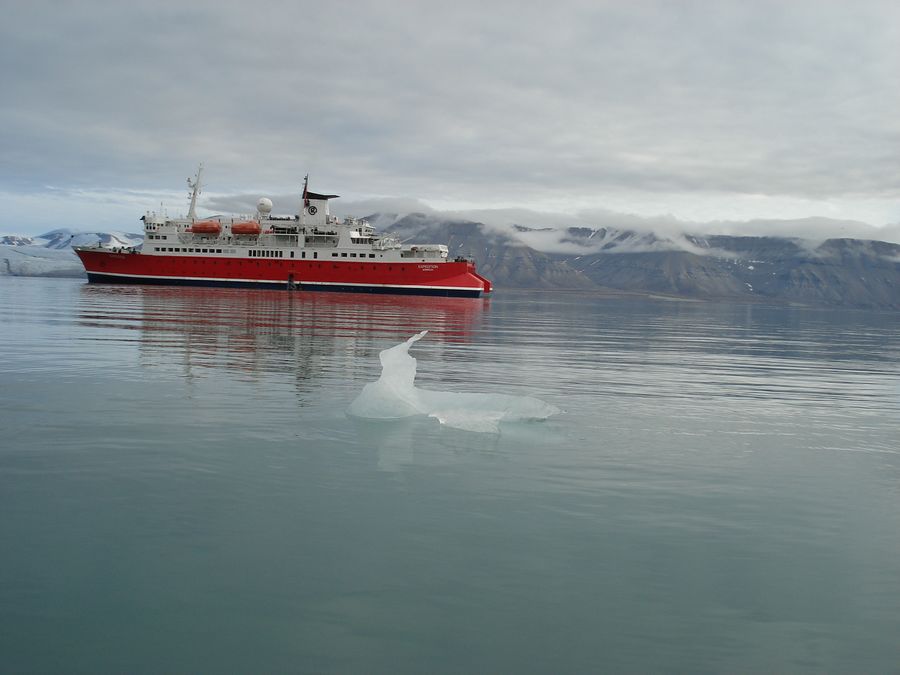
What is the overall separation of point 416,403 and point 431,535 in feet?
19.0

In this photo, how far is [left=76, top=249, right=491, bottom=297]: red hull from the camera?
85.4 metres

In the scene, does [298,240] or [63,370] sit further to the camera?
[298,240]

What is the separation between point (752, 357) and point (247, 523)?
24752 mm

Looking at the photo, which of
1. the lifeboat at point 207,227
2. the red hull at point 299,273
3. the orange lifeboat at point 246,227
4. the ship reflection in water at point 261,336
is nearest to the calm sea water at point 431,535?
the ship reflection in water at point 261,336

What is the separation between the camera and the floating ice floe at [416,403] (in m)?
12.3

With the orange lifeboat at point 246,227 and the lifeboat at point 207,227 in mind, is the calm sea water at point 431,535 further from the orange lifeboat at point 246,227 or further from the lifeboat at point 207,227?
the lifeboat at point 207,227

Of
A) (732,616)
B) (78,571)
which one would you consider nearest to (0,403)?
(78,571)

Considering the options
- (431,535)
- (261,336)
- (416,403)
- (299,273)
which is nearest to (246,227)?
(299,273)

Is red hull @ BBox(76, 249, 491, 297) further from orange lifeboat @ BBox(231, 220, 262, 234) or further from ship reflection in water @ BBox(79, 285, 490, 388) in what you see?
ship reflection in water @ BBox(79, 285, 490, 388)

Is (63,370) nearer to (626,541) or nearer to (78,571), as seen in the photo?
(78,571)

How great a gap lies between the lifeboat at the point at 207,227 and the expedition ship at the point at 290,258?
115 millimetres

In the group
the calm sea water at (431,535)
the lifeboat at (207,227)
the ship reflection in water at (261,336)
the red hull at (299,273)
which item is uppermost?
the lifeboat at (207,227)

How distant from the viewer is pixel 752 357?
28094 mm

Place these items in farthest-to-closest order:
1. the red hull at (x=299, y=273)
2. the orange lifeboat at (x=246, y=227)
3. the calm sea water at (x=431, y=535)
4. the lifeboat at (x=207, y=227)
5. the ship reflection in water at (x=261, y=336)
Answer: the lifeboat at (x=207, y=227), the orange lifeboat at (x=246, y=227), the red hull at (x=299, y=273), the ship reflection in water at (x=261, y=336), the calm sea water at (x=431, y=535)
